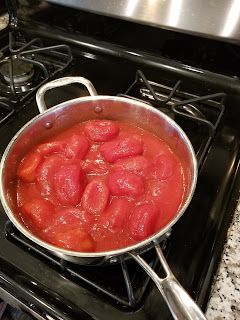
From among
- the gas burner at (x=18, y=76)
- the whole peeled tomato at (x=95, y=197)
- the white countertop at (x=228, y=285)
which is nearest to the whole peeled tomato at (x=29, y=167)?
the whole peeled tomato at (x=95, y=197)

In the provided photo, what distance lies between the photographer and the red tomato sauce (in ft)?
2.08

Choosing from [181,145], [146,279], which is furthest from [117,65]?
[146,279]

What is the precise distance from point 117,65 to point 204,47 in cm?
27

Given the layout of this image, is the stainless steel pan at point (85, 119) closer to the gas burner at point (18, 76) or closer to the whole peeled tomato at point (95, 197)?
the whole peeled tomato at point (95, 197)

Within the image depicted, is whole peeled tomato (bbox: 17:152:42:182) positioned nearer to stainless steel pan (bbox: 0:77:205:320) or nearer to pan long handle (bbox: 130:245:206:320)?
stainless steel pan (bbox: 0:77:205:320)

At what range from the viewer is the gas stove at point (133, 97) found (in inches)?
23.1

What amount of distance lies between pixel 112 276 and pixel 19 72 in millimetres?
659

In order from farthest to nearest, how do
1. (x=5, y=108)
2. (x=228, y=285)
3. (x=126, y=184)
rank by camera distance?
(x=5, y=108) < (x=126, y=184) < (x=228, y=285)

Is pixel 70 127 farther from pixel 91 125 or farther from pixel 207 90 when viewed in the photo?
pixel 207 90

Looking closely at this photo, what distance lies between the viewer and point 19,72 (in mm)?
987

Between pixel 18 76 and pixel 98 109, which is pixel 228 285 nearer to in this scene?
pixel 98 109

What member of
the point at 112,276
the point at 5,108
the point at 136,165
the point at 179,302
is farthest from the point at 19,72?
the point at 179,302

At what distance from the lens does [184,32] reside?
961 mm

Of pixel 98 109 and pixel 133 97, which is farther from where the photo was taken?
pixel 133 97
